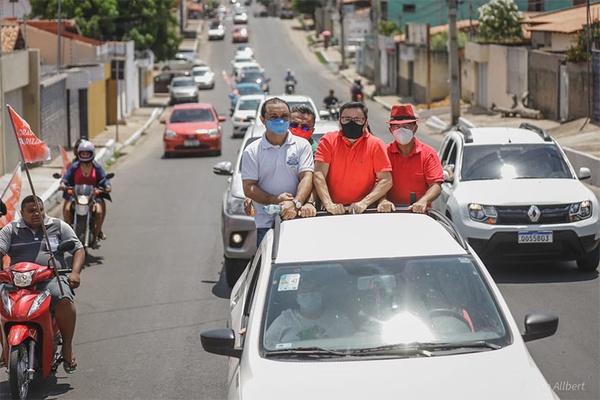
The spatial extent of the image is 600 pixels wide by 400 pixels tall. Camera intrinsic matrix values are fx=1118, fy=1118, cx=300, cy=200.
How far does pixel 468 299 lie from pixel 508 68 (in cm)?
3887

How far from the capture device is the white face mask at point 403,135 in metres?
9.60

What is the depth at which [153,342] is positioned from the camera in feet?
36.4

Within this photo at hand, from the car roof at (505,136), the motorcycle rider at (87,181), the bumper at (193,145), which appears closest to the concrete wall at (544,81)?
the bumper at (193,145)

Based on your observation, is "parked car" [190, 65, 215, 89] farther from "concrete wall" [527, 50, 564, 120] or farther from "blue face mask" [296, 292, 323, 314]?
"blue face mask" [296, 292, 323, 314]

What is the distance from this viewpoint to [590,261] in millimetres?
13727

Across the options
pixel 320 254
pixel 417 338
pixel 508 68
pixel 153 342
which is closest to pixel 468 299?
pixel 417 338

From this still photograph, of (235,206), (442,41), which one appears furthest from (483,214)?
(442,41)

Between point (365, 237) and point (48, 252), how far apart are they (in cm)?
395

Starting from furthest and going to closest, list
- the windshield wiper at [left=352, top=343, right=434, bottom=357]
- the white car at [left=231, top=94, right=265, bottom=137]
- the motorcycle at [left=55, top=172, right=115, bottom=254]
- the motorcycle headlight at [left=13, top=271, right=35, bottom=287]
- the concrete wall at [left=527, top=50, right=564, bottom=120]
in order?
the white car at [left=231, top=94, right=265, bottom=137]
the concrete wall at [left=527, top=50, right=564, bottom=120]
the motorcycle at [left=55, top=172, right=115, bottom=254]
the motorcycle headlight at [left=13, top=271, right=35, bottom=287]
the windshield wiper at [left=352, top=343, right=434, bottom=357]

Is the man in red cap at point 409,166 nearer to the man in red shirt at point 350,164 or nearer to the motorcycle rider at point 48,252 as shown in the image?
the man in red shirt at point 350,164

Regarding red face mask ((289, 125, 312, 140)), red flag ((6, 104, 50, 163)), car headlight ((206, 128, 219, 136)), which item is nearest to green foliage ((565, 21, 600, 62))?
car headlight ((206, 128, 219, 136))

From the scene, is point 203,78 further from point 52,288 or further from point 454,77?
point 52,288

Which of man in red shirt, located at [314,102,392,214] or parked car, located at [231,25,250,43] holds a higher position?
parked car, located at [231,25,250,43]

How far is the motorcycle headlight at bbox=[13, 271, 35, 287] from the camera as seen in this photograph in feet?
30.1
